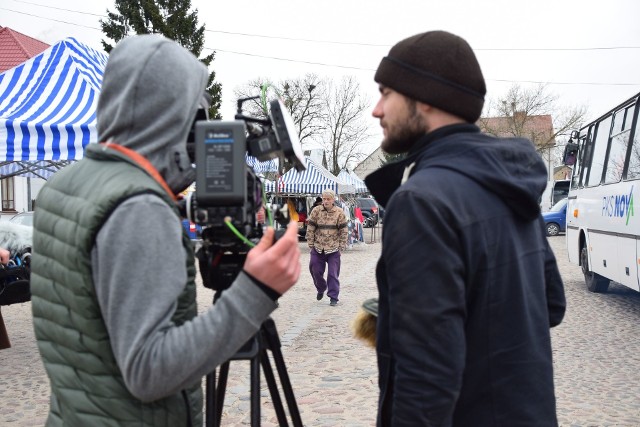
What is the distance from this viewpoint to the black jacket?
158cm

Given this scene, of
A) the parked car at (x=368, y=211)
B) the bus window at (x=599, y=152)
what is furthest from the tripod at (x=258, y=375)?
the parked car at (x=368, y=211)

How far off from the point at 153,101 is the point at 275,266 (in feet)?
1.66

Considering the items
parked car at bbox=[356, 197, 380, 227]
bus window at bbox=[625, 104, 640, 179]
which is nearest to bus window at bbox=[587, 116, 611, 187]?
bus window at bbox=[625, 104, 640, 179]

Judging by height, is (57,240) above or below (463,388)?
above

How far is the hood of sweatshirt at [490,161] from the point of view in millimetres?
1702

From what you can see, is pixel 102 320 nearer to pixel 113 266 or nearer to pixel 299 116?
pixel 113 266

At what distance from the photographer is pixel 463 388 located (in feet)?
5.63

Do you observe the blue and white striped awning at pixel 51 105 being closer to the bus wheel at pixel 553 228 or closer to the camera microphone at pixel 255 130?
the camera microphone at pixel 255 130

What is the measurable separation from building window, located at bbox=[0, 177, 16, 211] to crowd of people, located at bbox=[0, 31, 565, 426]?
31545 millimetres

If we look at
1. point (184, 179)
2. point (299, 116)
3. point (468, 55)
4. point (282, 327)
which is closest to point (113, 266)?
point (184, 179)

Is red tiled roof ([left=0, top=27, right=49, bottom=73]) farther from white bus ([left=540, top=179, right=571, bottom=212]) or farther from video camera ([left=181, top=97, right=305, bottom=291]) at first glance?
white bus ([left=540, top=179, right=571, bottom=212])

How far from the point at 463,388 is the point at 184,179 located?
96 cm

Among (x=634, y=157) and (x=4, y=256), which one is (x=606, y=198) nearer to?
(x=634, y=157)

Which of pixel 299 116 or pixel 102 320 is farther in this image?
pixel 299 116
